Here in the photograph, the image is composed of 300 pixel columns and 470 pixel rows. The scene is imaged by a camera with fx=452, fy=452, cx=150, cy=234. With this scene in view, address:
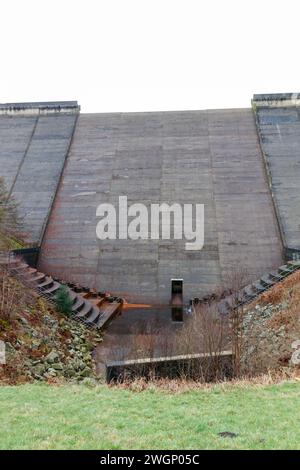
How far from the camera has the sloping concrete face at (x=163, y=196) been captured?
21.1 metres

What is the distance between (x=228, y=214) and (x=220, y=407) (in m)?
18.0

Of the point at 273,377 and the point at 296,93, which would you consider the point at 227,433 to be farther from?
the point at 296,93

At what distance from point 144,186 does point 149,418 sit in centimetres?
2060

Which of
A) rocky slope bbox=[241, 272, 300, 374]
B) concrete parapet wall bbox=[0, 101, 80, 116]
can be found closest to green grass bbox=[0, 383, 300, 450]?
rocky slope bbox=[241, 272, 300, 374]

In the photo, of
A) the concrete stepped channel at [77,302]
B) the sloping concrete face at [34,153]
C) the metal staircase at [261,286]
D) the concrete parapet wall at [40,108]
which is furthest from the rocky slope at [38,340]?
the concrete parapet wall at [40,108]

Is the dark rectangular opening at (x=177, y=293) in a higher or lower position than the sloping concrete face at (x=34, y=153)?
lower

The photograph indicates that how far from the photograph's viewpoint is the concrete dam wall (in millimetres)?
21250

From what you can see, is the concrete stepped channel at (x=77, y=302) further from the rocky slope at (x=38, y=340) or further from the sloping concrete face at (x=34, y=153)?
the sloping concrete face at (x=34, y=153)

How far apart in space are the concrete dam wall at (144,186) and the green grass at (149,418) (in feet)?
41.3

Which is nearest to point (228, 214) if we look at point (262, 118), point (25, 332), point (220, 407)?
point (262, 118)

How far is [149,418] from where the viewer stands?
19.0ft

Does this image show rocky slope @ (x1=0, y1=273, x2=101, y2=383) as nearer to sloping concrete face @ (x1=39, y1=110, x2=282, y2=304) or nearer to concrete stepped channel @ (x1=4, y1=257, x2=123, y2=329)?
concrete stepped channel @ (x1=4, y1=257, x2=123, y2=329)

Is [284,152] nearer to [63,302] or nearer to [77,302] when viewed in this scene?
[77,302]

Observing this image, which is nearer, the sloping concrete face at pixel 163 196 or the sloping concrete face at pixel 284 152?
the sloping concrete face at pixel 163 196
